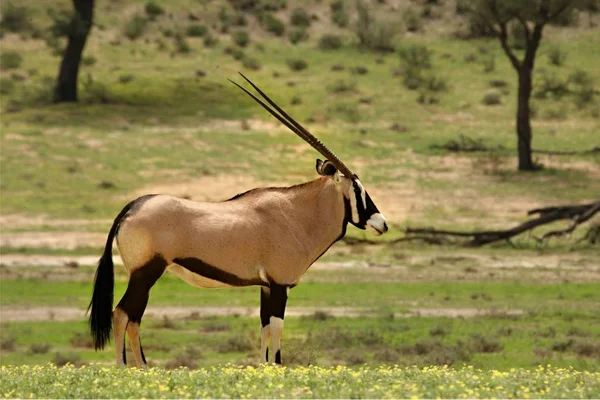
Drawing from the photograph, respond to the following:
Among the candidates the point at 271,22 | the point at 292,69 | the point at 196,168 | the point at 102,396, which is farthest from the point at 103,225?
the point at 271,22

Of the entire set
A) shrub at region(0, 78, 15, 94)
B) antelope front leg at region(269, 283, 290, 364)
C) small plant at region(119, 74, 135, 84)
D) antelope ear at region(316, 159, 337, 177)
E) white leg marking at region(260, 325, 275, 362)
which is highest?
antelope ear at region(316, 159, 337, 177)

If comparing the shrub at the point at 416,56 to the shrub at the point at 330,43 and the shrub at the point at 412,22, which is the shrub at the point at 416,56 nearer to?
the shrub at the point at 330,43

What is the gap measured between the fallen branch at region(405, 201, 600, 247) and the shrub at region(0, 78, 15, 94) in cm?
2049

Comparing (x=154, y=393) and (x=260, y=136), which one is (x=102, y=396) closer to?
(x=154, y=393)

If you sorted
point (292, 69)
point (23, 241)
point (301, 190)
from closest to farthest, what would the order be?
1. point (301, 190)
2. point (23, 241)
3. point (292, 69)

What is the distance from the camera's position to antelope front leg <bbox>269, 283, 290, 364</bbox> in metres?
11.8

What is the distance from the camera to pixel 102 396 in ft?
32.2

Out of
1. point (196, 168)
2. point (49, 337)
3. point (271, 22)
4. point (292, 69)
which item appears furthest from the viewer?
point (271, 22)

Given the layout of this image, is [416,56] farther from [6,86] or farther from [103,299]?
[103,299]

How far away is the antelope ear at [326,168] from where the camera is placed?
12344mm

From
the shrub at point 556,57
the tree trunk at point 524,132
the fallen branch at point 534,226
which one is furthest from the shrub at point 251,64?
the fallen branch at point 534,226

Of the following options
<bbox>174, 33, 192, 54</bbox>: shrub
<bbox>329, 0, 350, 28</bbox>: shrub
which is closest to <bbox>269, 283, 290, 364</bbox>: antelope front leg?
<bbox>174, 33, 192, 54</bbox>: shrub

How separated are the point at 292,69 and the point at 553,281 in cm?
2575

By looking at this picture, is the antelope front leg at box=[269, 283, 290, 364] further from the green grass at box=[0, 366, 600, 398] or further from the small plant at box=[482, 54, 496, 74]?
the small plant at box=[482, 54, 496, 74]
